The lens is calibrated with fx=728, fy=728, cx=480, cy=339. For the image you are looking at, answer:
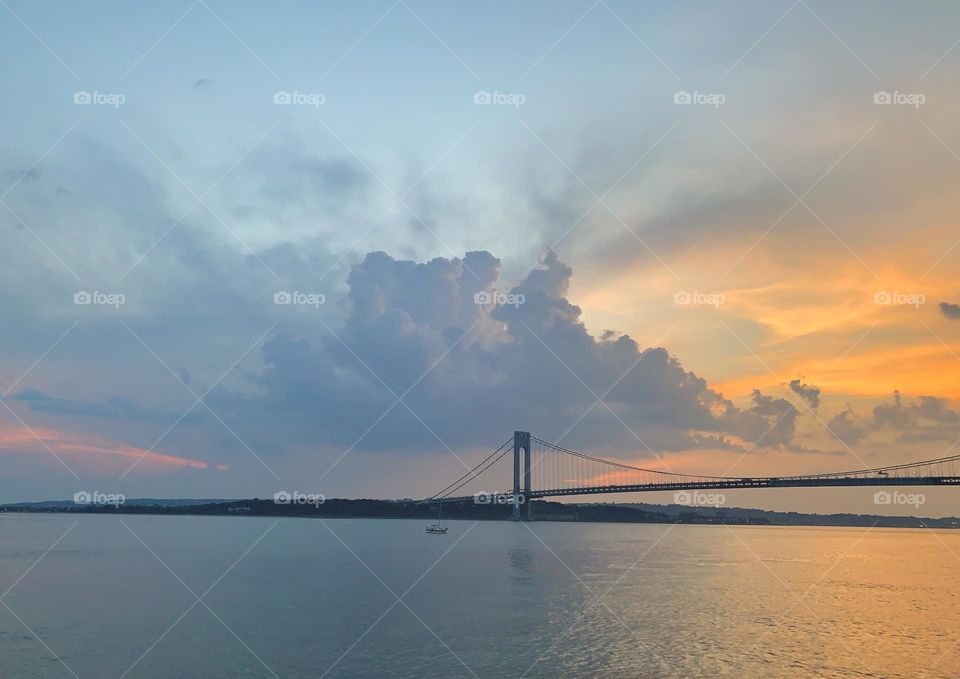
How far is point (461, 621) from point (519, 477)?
106665 mm

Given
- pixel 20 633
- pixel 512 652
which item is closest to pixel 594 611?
pixel 512 652

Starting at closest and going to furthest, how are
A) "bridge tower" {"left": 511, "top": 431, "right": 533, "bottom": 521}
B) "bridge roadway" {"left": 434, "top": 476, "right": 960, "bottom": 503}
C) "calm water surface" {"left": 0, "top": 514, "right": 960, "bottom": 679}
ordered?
"calm water surface" {"left": 0, "top": 514, "right": 960, "bottom": 679}
"bridge roadway" {"left": 434, "top": 476, "right": 960, "bottom": 503}
"bridge tower" {"left": 511, "top": 431, "right": 533, "bottom": 521}

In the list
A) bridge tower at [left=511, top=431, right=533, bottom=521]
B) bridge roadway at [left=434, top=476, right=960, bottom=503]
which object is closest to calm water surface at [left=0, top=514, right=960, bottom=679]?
bridge roadway at [left=434, top=476, right=960, bottom=503]

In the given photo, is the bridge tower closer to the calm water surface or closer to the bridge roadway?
the bridge roadway

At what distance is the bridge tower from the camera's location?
130m

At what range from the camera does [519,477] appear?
13775cm

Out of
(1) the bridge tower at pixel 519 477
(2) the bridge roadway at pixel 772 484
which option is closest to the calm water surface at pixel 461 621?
(2) the bridge roadway at pixel 772 484

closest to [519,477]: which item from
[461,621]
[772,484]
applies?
[772,484]

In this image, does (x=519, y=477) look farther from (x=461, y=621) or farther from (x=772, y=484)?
(x=461, y=621)

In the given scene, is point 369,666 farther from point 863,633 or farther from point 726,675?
point 863,633

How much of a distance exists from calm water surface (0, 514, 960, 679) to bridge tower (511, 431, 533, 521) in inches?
2703

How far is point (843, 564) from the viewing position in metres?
75.5

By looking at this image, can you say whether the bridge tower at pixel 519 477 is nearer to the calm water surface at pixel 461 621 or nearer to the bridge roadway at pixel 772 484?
the bridge roadway at pixel 772 484

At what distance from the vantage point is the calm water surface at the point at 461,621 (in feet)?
81.8
